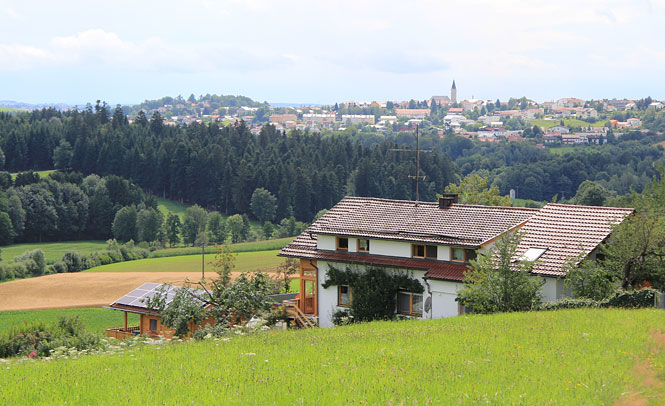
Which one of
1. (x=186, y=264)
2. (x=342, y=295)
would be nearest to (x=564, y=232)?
(x=342, y=295)

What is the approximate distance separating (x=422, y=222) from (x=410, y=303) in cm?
381

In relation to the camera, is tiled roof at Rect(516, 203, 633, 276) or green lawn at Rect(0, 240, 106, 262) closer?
tiled roof at Rect(516, 203, 633, 276)

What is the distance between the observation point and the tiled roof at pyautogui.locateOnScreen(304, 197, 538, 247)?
3114cm

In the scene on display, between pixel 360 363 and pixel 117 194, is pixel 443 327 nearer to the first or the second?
pixel 360 363

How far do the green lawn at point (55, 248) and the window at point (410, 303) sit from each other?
6268cm

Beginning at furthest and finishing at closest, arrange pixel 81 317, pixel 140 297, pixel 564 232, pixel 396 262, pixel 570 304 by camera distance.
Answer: pixel 81 317
pixel 140 297
pixel 396 262
pixel 564 232
pixel 570 304

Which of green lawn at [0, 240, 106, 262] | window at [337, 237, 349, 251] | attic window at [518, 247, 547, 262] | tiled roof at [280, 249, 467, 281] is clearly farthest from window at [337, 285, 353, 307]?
green lawn at [0, 240, 106, 262]

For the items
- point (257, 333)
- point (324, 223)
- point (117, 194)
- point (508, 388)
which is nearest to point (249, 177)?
point (117, 194)

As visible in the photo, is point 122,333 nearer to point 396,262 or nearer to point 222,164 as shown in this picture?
point 396,262

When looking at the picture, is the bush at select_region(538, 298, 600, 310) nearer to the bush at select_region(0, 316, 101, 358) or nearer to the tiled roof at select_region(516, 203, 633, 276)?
the tiled roof at select_region(516, 203, 633, 276)

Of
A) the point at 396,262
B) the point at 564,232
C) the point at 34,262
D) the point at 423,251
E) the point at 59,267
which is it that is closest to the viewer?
the point at 564,232

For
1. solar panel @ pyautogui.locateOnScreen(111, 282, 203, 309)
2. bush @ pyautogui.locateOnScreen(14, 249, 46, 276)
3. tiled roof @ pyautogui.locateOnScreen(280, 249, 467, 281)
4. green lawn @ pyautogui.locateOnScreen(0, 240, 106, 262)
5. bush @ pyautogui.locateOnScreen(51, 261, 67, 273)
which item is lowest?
green lawn @ pyautogui.locateOnScreen(0, 240, 106, 262)

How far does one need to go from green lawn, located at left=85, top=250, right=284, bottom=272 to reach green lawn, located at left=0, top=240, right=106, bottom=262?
10.5 m

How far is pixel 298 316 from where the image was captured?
32812 mm
